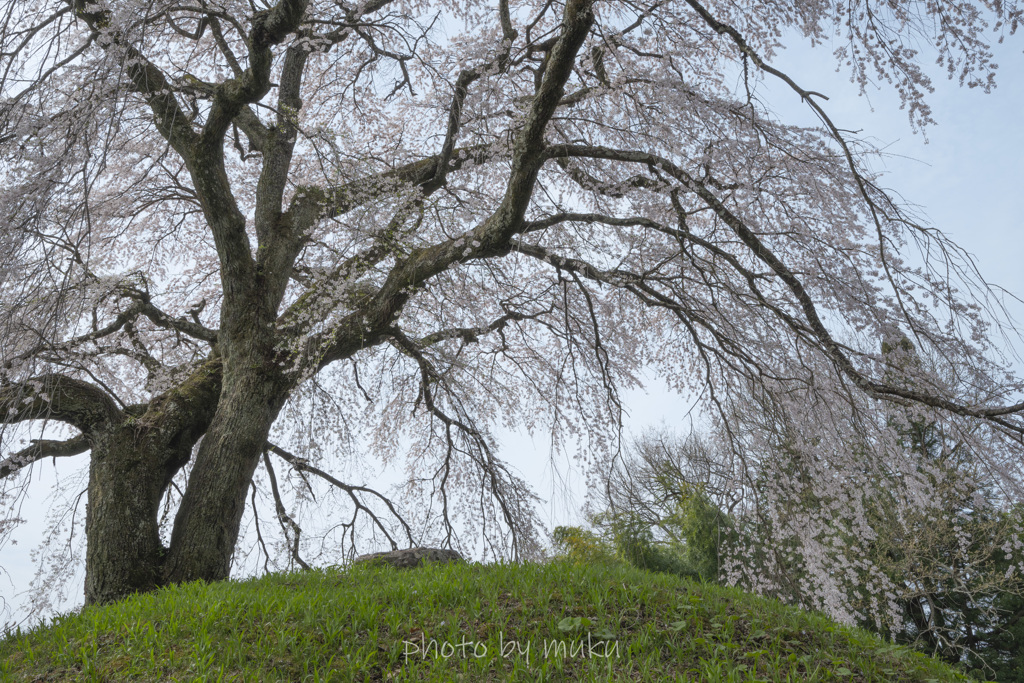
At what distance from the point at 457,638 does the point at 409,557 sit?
272 centimetres

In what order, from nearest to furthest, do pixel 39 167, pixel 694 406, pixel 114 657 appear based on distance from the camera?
1. pixel 114 657
2. pixel 39 167
3. pixel 694 406

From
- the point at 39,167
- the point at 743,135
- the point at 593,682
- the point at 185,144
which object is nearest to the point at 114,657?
the point at 593,682

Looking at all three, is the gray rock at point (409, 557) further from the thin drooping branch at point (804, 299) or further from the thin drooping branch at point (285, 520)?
the thin drooping branch at point (804, 299)

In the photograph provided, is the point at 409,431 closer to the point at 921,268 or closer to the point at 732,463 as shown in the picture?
the point at 732,463

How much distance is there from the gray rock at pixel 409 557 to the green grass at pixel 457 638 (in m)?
1.59

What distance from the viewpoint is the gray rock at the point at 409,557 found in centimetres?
560

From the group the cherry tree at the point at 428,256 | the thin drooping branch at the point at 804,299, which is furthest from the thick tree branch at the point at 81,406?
the thin drooping branch at the point at 804,299

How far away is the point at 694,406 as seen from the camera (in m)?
4.98

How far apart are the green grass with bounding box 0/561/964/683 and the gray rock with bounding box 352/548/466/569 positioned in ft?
5.22

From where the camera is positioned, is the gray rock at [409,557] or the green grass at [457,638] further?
the gray rock at [409,557]

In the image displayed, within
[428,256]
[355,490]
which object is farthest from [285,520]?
[428,256]

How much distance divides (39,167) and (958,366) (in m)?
5.81

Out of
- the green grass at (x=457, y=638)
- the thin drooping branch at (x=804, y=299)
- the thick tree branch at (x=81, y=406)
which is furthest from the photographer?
the thick tree branch at (x=81, y=406)

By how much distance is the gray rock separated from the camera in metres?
5.60
